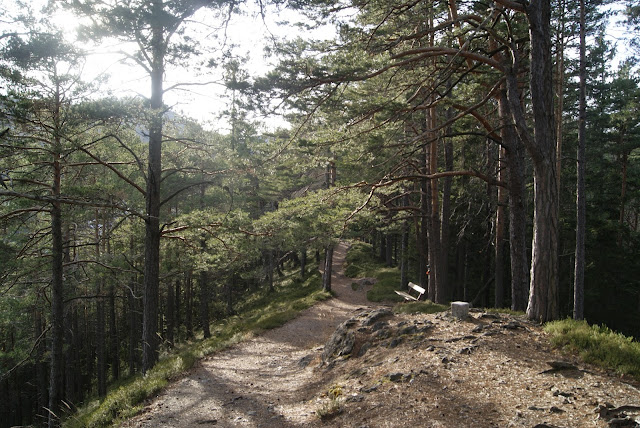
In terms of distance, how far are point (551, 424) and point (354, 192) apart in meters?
6.51

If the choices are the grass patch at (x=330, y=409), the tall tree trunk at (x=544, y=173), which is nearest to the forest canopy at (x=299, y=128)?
the tall tree trunk at (x=544, y=173)

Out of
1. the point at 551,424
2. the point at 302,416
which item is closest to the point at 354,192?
the point at 302,416

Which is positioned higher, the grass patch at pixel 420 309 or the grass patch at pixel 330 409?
the grass patch at pixel 420 309

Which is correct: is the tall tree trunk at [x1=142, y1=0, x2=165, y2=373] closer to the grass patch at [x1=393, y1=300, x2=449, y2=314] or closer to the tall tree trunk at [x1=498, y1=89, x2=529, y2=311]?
the grass patch at [x1=393, y1=300, x2=449, y2=314]

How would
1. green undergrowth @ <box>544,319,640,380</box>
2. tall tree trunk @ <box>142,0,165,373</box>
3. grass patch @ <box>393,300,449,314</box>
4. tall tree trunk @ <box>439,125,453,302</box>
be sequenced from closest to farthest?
green undergrowth @ <box>544,319,640,380</box>
tall tree trunk @ <box>142,0,165,373</box>
grass patch @ <box>393,300,449,314</box>
tall tree trunk @ <box>439,125,453,302</box>

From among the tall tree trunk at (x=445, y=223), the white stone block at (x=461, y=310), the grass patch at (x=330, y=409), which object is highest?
the tall tree trunk at (x=445, y=223)

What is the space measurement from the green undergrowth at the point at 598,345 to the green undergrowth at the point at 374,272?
12.3 m

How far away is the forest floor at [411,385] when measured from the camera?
4219 millimetres

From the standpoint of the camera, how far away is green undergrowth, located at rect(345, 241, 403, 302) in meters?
19.6

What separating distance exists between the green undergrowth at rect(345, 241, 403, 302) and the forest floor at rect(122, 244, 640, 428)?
34.3 feet

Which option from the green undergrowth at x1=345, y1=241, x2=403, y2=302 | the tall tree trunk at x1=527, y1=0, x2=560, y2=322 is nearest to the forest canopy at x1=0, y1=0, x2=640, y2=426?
the tall tree trunk at x1=527, y1=0, x2=560, y2=322

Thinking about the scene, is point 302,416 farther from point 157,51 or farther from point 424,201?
point 424,201

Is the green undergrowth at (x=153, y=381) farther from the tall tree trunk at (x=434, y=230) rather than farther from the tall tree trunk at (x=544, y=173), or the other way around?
the tall tree trunk at (x=544, y=173)

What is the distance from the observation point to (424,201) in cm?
1574
